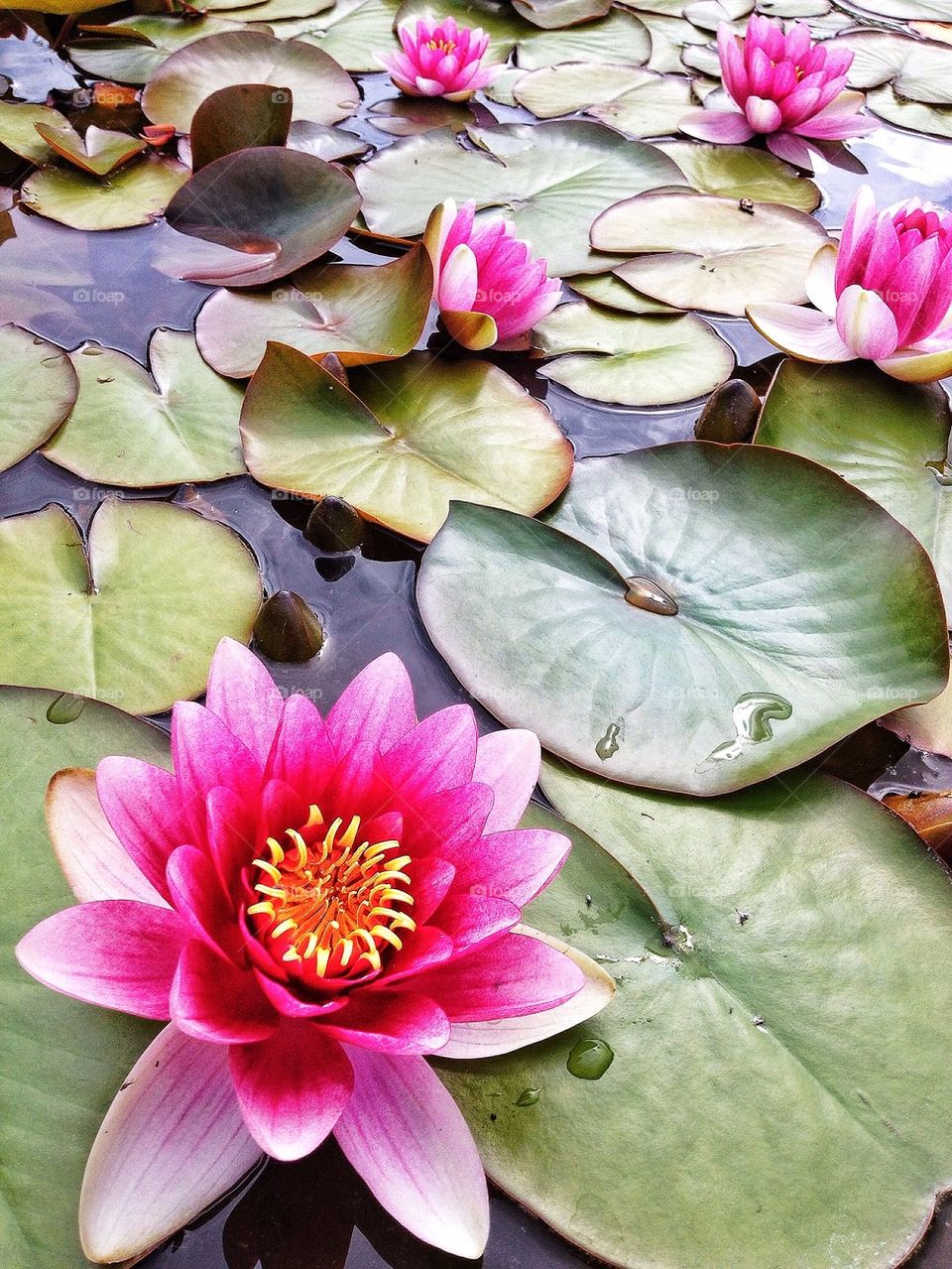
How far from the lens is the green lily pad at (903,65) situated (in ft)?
12.9

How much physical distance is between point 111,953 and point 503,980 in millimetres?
456

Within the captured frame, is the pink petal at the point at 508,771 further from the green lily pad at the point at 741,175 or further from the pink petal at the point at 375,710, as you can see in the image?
the green lily pad at the point at 741,175

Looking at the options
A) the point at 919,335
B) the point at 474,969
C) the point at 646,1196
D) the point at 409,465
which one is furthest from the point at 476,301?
the point at 646,1196

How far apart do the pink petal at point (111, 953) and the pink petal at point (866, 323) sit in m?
2.09

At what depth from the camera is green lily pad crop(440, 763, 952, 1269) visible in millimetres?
1087

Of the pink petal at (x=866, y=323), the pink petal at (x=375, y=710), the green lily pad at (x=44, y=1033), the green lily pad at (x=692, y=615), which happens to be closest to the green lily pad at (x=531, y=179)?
the pink petal at (x=866, y=323)

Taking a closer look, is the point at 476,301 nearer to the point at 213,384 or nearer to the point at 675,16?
the point at 213,384

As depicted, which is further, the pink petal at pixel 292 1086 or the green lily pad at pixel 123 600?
the green lily pad at pixel 123 600

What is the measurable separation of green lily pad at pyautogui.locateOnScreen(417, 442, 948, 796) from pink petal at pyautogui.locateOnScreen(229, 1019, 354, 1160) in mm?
644

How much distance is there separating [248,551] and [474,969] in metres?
1.03

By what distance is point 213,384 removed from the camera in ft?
7.16

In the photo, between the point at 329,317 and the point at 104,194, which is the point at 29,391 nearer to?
the point at 329,317

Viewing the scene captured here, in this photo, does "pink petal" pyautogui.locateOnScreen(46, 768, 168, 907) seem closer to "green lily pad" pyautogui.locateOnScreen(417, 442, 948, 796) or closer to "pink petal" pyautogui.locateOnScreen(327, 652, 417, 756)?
"pink petal" pyautogui.locateOnScreen(327, 652, 417, 756)

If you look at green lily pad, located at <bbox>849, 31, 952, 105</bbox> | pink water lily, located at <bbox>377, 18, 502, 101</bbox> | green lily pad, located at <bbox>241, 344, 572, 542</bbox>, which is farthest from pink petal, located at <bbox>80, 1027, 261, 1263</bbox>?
green lily pad, located at <bbox>849, 31, 952, 105</bbox>
